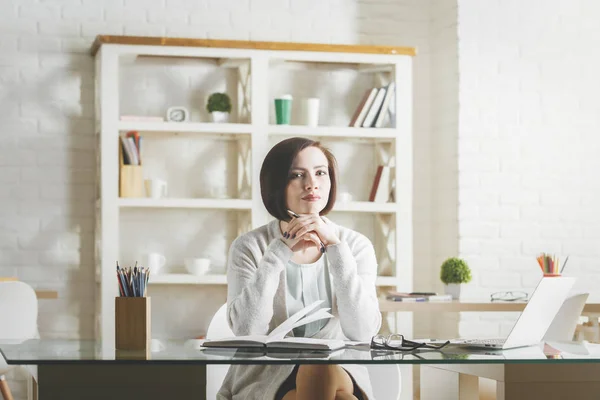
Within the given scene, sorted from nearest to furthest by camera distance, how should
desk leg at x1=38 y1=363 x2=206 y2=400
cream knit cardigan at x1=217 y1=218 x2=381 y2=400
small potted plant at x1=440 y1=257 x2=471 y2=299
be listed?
desk leg at x1=38 y1=363 x2=206 y2=400, cream knit cardigan at x1=217 y1=218 x2=381 y2=400, small potted plant at x1=440 y1=257 x2=471 y2=299

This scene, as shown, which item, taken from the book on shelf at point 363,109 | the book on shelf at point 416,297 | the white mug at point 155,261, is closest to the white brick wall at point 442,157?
the book on shelf at point 363,109

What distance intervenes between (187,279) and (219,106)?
0.93 meters

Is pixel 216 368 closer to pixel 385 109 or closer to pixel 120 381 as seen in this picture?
pixel 120 381

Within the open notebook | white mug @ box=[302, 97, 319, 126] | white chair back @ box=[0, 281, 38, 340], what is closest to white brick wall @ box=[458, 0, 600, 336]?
white mug @ box=[302, 97, 319, 126]

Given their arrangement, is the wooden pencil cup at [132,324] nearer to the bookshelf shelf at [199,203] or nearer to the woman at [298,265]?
the woman at [298,265]

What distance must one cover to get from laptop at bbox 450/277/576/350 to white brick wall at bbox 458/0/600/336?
294 cm

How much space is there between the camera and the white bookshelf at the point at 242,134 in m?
4.65

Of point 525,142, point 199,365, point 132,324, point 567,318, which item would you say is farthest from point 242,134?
point 199,365

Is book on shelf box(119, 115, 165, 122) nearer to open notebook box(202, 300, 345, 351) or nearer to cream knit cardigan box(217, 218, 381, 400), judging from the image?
cream knit cardigan box(217, 218, 381, 400)

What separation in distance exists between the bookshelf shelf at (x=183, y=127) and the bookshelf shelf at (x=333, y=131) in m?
0.18

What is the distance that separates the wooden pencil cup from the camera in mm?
1857

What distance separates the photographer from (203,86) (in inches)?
196

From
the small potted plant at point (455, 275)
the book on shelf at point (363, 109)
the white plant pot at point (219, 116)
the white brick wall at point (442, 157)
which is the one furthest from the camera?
the white brick wall at point (442, 157)

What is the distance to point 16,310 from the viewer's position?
3.69 m
